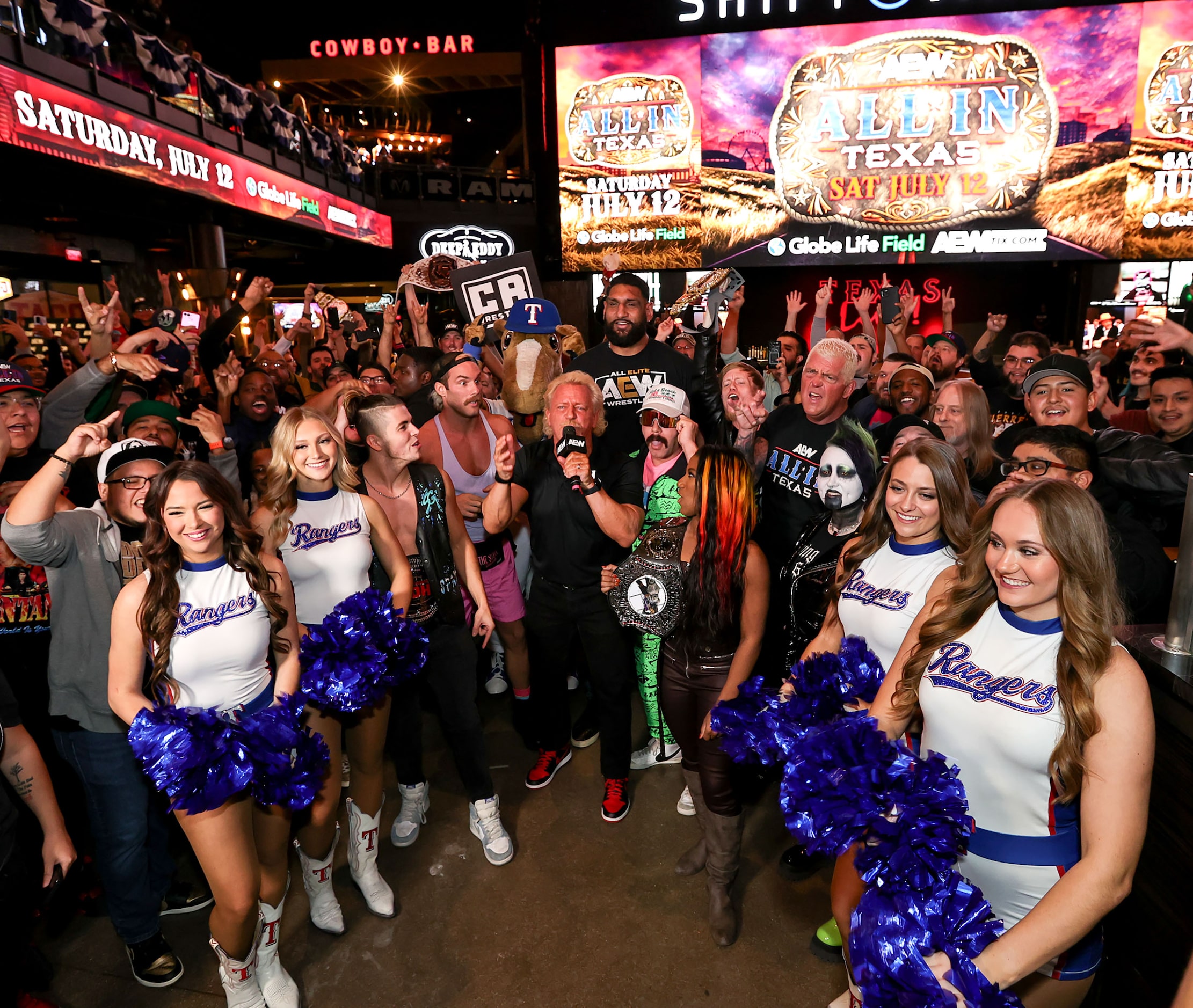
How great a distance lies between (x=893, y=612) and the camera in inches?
84.0

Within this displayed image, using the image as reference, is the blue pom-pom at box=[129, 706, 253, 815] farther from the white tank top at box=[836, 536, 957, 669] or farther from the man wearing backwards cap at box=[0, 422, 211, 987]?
the white tank top at box=[836, 536, 957, 669]

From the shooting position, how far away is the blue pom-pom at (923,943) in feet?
4.61

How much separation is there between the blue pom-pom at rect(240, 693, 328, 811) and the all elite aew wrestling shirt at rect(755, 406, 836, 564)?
1971 mm

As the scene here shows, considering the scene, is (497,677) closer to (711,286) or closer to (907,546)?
(711,286)

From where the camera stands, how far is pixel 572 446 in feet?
9.91

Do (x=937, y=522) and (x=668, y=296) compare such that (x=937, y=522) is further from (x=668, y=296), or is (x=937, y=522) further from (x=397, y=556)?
(x=668, y=296)

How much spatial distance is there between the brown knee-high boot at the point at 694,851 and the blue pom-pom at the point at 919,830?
1125mm

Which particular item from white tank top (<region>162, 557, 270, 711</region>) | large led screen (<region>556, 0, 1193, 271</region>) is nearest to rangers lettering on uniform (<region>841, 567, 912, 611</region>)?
white tank top (<region>162, 557, 270, 711</region>)

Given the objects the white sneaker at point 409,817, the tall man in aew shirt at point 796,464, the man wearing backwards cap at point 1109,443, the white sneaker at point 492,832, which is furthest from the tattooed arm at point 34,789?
the man wearing backwards cap at point 1109,443

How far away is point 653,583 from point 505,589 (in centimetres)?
138

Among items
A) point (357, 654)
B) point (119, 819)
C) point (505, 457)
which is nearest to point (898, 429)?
point (505, 457)

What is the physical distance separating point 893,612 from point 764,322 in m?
13.5

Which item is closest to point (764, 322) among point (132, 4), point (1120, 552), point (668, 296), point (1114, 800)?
point (668, 296)

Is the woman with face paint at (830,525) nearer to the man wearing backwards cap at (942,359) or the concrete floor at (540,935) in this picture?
the concrete floor at (540,935)
